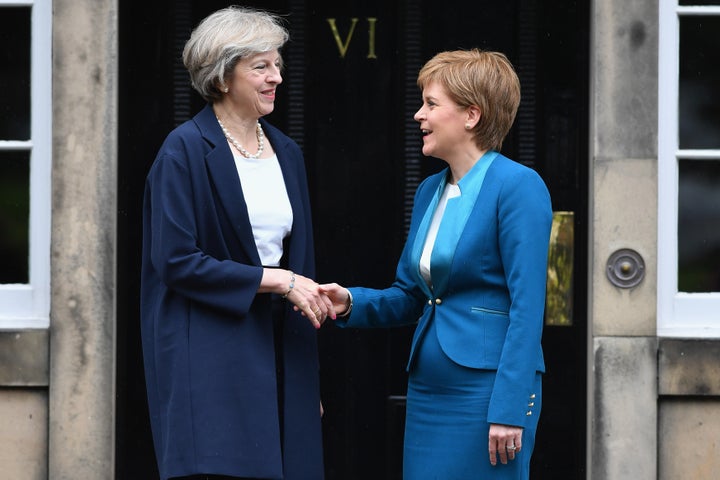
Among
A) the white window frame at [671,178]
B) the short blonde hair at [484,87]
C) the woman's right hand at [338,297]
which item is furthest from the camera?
the white window frame at [671,178]

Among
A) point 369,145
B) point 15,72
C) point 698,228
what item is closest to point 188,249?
point 369,145

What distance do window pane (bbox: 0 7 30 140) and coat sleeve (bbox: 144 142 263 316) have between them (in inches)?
58.2

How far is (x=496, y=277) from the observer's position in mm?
4141

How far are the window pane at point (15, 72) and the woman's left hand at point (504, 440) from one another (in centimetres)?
246

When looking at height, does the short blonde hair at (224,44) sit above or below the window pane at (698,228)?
above

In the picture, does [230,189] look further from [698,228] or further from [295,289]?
[698,228]

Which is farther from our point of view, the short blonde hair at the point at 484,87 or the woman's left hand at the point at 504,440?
the short blonde hair at the point at 484,87

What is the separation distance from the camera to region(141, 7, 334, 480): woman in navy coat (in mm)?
4141

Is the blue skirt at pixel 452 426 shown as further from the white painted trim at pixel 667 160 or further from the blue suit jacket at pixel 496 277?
the white painted trim at pixel 667 160

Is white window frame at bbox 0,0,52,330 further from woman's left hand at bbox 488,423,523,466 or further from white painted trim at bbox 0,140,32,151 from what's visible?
woman's left hand at bbox 488,423,523,466

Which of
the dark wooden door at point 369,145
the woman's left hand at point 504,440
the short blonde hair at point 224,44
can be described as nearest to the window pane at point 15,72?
the dark wooden door at point 369,145

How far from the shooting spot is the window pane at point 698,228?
544 centimetres

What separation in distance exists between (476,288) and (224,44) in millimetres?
1103

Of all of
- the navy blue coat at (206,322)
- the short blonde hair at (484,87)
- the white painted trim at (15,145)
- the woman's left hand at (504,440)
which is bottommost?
the woman's left hand at (504,440)
